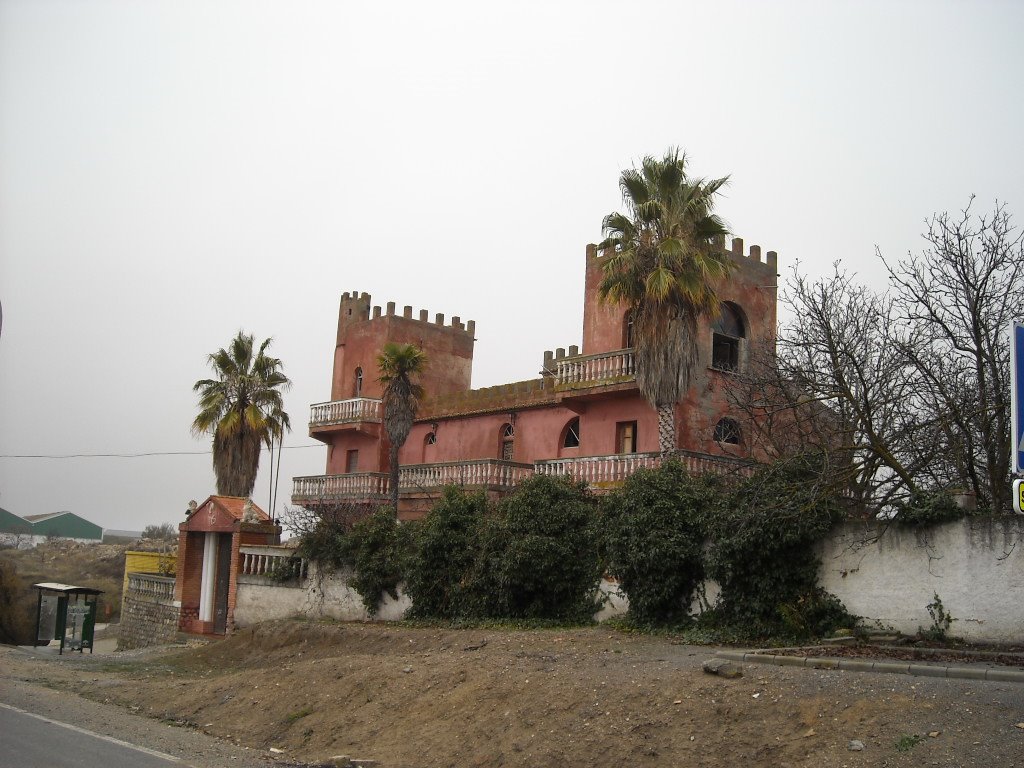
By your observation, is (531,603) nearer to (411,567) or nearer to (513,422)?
(411,567)

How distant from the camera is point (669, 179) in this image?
24.3 m

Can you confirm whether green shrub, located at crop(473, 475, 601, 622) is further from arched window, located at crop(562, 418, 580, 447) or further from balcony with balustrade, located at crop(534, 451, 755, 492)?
arched window, located at crop(562, 418, 580, 447)

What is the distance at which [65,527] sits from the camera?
368ft

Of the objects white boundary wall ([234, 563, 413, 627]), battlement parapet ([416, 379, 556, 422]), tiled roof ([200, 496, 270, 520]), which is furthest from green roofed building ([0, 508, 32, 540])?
battlement parapet ([416, 379, 556, 422])

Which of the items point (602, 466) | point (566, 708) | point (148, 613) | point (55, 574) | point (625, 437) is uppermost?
→ point (625, 437)

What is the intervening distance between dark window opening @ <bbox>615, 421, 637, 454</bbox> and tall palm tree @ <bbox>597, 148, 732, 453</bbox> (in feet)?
7.03

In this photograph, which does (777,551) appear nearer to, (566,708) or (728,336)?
(566,708)

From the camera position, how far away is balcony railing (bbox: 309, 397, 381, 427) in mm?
36375

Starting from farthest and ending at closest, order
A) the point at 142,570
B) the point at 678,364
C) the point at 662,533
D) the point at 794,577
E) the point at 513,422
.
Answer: the point at 142,570 < the point at 513,422 < the point at 678,364 < the point at 662,533 < the point at 794,577

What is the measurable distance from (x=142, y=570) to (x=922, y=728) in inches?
1365

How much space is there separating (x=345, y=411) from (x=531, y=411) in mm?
8512

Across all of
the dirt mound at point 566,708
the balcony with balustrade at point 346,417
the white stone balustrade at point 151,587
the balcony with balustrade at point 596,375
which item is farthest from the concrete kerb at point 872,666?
the balcony with balustrade at point 346,417

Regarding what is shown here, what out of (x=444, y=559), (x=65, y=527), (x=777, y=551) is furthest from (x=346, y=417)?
(x=65, y=527)

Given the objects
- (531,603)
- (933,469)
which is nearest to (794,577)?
(933,469)
